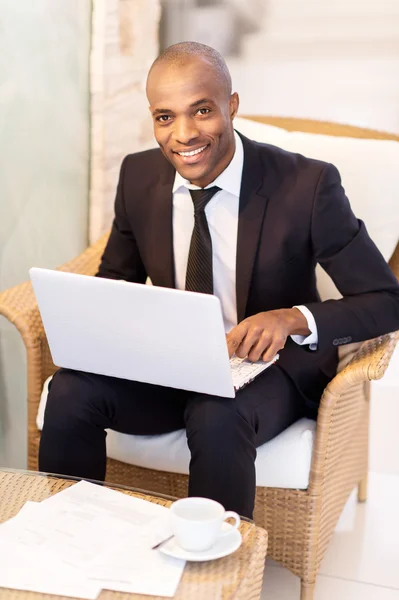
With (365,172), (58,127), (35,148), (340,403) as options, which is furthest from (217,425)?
(58,127)

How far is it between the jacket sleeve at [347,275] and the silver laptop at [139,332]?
0.69 ft

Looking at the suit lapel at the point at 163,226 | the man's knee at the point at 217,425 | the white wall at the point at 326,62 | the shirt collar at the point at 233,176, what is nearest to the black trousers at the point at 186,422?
the man's knee at the point at 217,425

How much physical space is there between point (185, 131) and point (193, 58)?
16 centimetres

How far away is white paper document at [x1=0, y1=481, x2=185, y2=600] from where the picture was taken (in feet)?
4.22

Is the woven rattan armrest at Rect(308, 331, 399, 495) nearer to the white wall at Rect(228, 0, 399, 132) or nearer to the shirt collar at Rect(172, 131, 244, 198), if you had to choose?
the shirt collar at Rect(172, 131, 244, 198)

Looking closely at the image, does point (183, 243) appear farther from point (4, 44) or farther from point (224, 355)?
point (4, 44)

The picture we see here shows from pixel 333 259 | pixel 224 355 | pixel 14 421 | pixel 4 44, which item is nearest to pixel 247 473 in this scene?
pixel 224 355

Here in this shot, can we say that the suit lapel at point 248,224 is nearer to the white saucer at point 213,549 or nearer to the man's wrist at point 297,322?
the man's wrist at point 297,322

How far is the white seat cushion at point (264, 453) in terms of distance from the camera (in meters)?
1.88

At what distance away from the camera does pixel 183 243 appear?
6.89 feet

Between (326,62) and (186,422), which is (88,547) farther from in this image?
(326,62)

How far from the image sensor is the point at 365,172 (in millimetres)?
2244

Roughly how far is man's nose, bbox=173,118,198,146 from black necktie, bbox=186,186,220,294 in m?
0.17

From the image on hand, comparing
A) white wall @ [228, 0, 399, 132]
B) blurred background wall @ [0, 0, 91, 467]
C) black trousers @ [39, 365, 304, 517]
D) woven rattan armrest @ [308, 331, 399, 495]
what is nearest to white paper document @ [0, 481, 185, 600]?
black trousers @ [39, 365, 304, 517]
